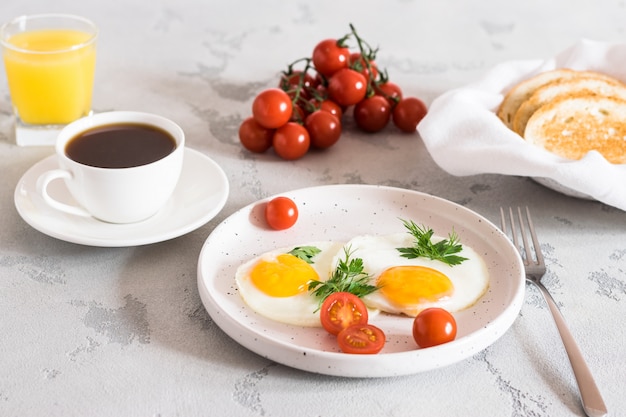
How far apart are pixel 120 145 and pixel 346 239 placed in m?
0.63

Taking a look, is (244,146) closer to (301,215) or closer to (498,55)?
(301,215)

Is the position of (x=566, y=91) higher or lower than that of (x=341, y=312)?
higher

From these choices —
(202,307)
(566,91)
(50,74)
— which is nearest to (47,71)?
(50,74)

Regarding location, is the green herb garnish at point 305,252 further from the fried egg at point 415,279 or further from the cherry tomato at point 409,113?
the cherry tomato at point 409,113

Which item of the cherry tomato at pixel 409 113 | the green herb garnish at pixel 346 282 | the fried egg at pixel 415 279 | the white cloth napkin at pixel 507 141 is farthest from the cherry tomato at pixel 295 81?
the green herb garnish at pixel 346 282

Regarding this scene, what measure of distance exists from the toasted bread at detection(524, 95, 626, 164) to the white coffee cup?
1.01 m

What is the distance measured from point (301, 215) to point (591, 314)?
2.46 ft

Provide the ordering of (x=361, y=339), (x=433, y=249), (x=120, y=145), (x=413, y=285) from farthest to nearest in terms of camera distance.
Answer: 1. (x=120, y=145)
2. (x=433, y=249)
3. (x=413, y=285)
4. (x=361, y=339)

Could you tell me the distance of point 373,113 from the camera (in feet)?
8.60

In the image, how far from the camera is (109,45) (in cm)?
328

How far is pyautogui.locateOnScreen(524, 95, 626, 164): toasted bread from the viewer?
223 cm

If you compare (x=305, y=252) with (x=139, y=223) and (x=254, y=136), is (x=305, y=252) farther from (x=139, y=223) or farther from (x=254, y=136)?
(x=254, y=136)

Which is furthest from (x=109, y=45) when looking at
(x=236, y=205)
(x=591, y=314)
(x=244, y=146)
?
(x=591, y=314)

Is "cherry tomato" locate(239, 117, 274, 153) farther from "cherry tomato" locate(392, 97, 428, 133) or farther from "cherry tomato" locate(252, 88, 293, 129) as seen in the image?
"cherry tomato" locate(392, 97, 428, 133)
